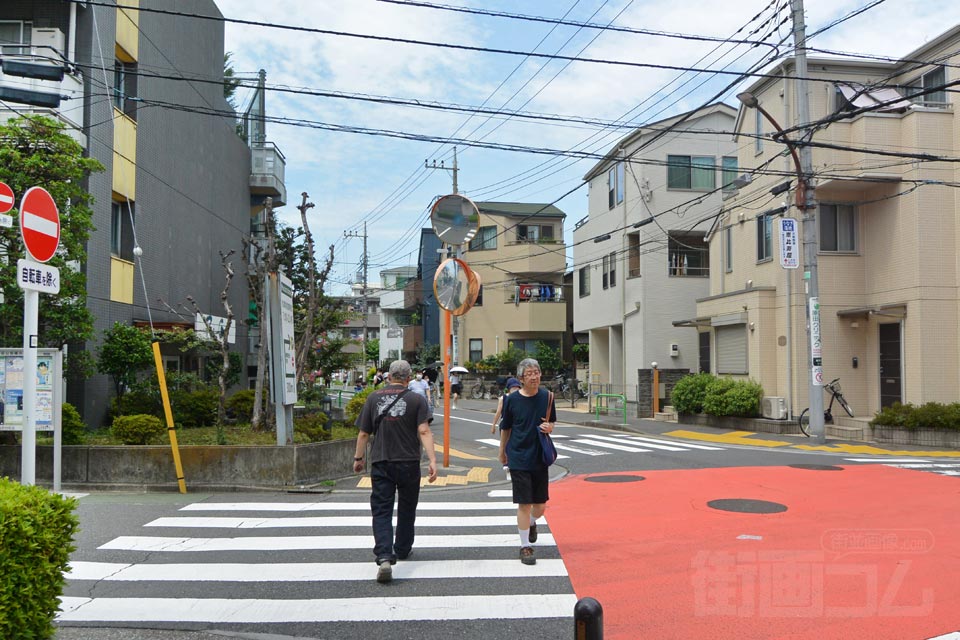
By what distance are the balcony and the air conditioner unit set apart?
60.3 feet

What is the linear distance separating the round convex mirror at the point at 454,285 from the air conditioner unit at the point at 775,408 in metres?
12.0

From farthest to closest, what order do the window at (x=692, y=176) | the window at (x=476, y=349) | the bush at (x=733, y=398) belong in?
1. the window at (x=476, y=349)
2. the window at (x=692, y=176)
3. the bush at (x=733, y=398)

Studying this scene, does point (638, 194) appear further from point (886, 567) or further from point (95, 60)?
point (886, 567)

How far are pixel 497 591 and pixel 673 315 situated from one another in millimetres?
25052

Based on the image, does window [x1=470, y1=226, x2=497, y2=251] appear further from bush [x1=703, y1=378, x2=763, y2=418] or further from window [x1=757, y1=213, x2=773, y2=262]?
bush [x1=703, y1=378, x2=763, y2=418]

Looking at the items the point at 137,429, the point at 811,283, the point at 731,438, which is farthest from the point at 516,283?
the point at 137,429

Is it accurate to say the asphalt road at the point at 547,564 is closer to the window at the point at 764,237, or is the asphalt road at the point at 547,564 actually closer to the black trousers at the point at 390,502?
the black trousers at the point at 390,502

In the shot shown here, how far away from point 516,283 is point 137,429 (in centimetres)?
3389

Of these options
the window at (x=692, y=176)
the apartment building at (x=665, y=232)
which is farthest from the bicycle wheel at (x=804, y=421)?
the window at (x=692, y=176)

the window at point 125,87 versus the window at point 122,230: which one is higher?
the window at point 125,87

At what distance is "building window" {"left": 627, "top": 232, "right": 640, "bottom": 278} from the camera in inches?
1208

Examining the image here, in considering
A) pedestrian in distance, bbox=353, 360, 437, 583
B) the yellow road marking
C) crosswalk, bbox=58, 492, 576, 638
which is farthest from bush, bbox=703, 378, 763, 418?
pedestrian in distance, bbox=353, 360, 437, 583

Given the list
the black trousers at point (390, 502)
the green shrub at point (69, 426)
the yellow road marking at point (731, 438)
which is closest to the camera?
the black trousers at point (390, 502)

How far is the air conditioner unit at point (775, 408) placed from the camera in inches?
818
